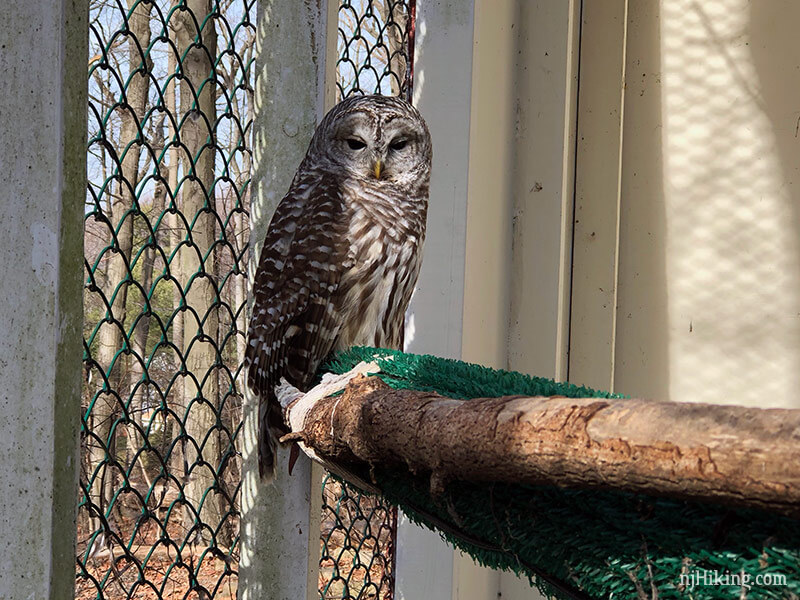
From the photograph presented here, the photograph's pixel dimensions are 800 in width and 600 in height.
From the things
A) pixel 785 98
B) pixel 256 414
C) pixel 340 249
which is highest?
pixel 785 98

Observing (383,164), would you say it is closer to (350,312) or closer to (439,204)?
(439,204)

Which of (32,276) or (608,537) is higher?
(32,276)

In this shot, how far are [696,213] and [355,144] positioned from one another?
168 cm

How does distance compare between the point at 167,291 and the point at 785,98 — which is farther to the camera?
the point at 167,291

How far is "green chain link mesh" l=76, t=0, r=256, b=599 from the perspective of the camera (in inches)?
82.4

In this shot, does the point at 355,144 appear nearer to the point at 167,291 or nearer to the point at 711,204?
the point at 711,204

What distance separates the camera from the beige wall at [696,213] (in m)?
3.37

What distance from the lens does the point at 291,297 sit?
242 centimetres

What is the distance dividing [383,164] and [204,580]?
4.76 meters

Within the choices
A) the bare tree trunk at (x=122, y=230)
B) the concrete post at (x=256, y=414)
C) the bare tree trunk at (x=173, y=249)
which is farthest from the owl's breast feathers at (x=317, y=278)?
the bare tree trunk at (x=122, y=230)

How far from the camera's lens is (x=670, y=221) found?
354 cm

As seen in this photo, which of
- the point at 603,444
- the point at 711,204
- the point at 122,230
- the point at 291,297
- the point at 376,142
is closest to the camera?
the point at 603,444

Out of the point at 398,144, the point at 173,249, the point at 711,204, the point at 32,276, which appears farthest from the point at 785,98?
the point at 32,276

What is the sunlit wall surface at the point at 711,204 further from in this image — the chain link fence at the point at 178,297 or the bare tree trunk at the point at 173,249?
the bare tree trunk at the point at 173,249
